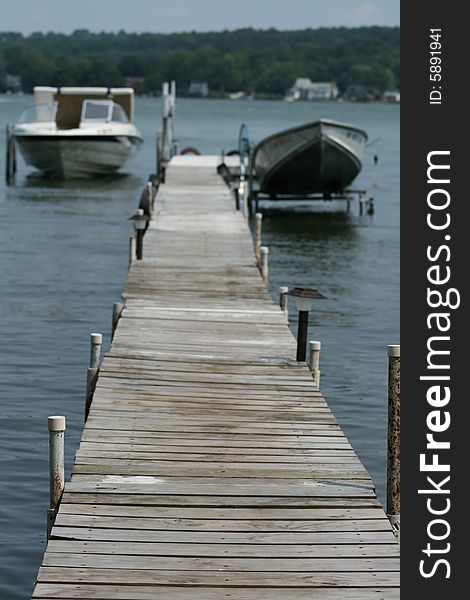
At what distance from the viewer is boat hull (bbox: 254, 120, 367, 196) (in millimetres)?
33031

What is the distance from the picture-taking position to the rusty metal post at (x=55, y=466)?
8453 millimetres

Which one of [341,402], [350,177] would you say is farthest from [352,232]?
[341,402]

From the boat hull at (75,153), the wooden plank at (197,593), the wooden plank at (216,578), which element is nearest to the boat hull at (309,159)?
the boat hull at (75,153)

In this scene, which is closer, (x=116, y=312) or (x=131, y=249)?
(x=116, y=312)

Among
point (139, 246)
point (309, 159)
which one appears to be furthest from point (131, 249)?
point (309, 159)

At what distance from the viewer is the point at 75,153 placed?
4388cm

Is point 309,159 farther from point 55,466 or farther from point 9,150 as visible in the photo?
point 55,466

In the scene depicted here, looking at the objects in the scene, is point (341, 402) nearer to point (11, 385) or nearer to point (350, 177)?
point (11, 385)

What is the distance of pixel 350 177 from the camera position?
115 ft

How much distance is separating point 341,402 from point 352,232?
18.7 metres

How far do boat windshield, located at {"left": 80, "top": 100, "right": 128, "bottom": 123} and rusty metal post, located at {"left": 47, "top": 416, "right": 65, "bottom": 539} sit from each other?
37.7m

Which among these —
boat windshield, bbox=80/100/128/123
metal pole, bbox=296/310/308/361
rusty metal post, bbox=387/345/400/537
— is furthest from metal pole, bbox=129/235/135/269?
boat windshield, bbox=80/100/128/123

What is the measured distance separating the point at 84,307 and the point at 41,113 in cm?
2807

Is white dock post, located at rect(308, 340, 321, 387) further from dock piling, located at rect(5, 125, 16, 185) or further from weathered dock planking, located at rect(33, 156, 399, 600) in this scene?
dock piling, located at rect(5, 125, 16, 185)
